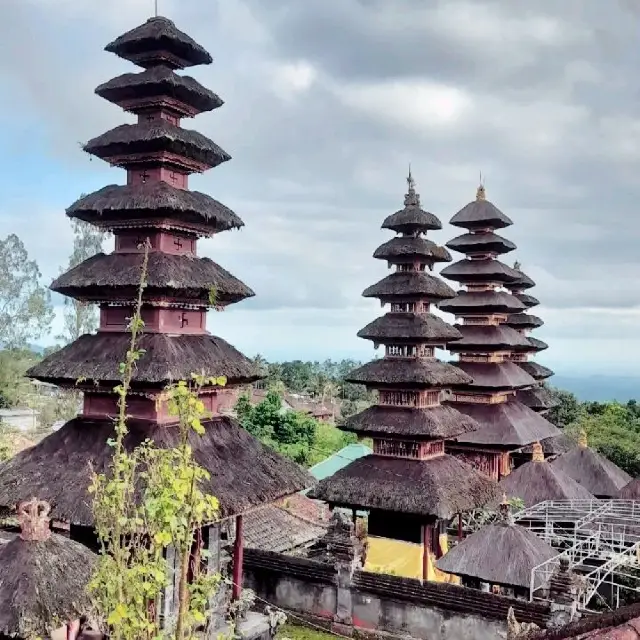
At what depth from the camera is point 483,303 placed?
3178 cm

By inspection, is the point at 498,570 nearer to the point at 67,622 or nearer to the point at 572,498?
the point at 572,498

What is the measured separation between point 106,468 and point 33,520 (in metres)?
3.01

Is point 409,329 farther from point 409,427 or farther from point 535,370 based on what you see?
point 535,370

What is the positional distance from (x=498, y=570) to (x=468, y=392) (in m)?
13.5

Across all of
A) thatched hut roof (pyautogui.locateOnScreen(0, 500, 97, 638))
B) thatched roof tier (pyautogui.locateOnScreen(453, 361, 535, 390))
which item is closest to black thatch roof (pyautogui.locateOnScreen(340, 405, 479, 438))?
thatched roof tier (pyautogui.locateOnScreen(453, 361, 535, 390))

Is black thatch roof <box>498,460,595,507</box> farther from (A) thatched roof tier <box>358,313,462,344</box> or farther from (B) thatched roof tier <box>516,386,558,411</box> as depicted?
(B) thatched roof tier <box>516,386,558,411</box>

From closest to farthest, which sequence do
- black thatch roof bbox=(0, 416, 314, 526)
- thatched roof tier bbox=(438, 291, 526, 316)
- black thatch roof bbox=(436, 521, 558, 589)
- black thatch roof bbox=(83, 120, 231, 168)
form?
1. black thatch roof bbox=(0, 416, 314, 526)
2. black thatch roof bbox=(83, 120, 231, 168)
3. black thatch roof bbox=(436, 521, 558, 589)
4. thatched roof tier bbox=(438, 291, 526, 316)

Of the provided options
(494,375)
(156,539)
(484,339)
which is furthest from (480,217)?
(156,539)

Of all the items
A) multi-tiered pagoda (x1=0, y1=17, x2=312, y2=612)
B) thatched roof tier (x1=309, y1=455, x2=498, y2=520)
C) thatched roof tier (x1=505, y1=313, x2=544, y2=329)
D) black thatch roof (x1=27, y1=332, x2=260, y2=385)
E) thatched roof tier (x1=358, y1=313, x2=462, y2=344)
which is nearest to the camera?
black thatch roof (x1=27, y1=332, x2=260, y2=385)

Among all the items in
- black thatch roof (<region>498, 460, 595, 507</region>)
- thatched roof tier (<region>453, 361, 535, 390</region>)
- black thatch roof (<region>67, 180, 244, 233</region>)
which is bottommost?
black thatch roof (<region>498, 460, 595, 507</region>)

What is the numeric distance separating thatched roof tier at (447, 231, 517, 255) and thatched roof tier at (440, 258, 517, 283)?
47 centimetres

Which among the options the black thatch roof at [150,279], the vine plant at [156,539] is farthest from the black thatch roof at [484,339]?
the vine plant at [156,539]

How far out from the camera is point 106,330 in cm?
1639

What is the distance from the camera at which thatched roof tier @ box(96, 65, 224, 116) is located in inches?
660
